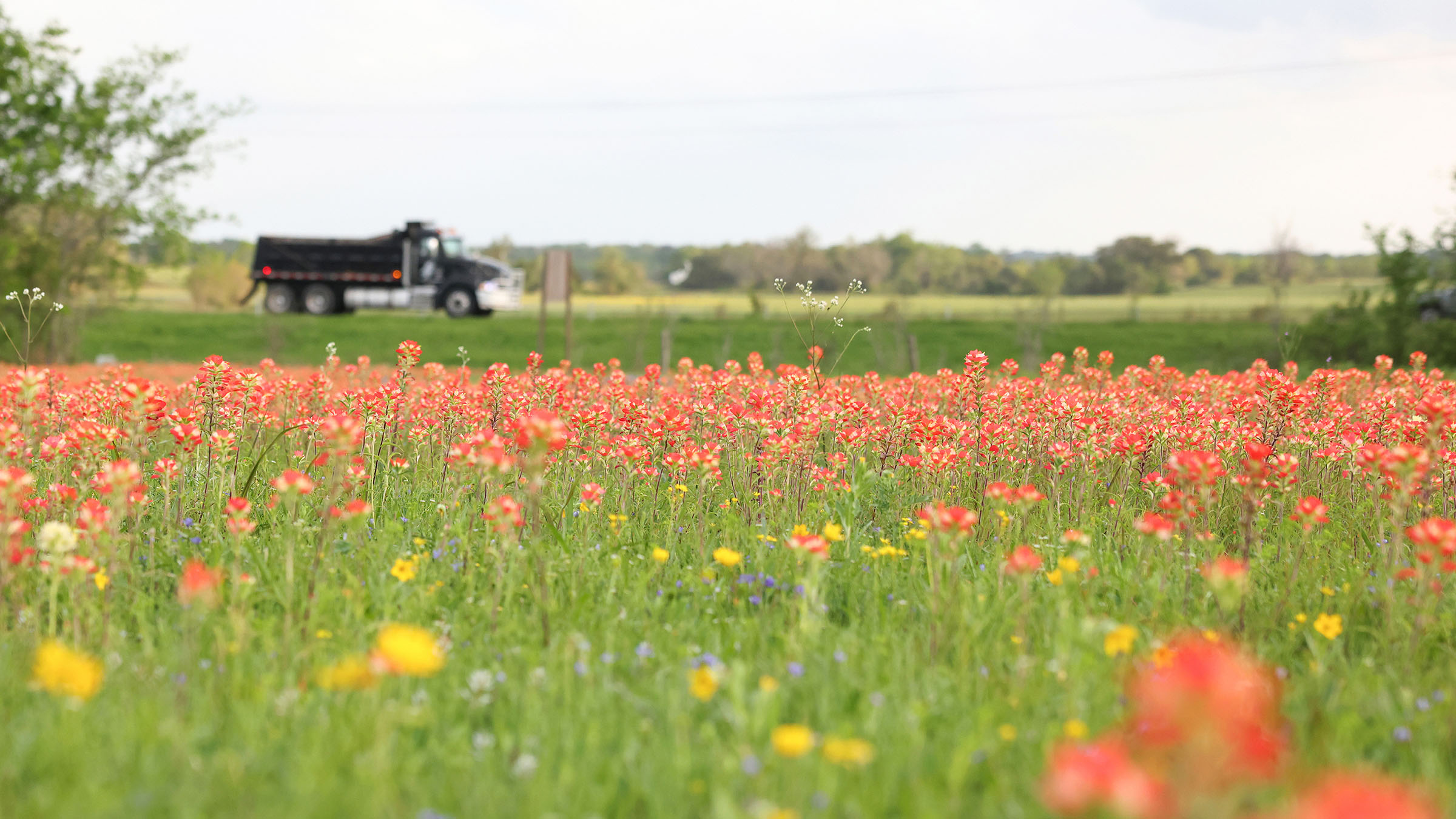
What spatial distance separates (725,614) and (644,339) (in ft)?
79.2

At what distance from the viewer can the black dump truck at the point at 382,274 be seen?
36.9 meters

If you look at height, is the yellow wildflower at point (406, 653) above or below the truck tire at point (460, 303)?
below

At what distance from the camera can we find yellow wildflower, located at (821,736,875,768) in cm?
214

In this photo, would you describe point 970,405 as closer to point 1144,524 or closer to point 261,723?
point 1144,524

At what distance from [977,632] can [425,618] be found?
2.03 meters

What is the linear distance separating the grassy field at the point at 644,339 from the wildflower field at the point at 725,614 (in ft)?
66.4

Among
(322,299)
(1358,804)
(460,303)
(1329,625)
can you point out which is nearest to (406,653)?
(1358,804)

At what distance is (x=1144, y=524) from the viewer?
3293 millimetres

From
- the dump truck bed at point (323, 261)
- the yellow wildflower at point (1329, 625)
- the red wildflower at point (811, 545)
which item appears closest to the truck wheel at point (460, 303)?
the dump truck bed at point (323, 261)

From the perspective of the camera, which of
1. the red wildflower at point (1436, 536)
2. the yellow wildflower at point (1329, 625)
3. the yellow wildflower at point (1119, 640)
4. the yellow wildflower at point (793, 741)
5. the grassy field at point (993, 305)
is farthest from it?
the grassy field at point (993, 305)

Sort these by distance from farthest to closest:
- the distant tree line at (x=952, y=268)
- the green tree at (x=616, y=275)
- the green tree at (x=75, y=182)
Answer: the green tree at (x=616, y=275), the distant tree line at (x=952, y=268), the green tree at (x=75, y=182)

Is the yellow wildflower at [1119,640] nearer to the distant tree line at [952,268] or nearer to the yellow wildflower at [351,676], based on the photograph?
the yellow wildflower at [351,676]

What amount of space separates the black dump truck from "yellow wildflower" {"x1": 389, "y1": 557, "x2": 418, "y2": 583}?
114ft

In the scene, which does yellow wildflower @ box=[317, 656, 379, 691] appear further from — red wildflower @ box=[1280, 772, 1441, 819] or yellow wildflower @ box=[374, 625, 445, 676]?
red wildflower @ box=[1280, 772, 1441, 819]
